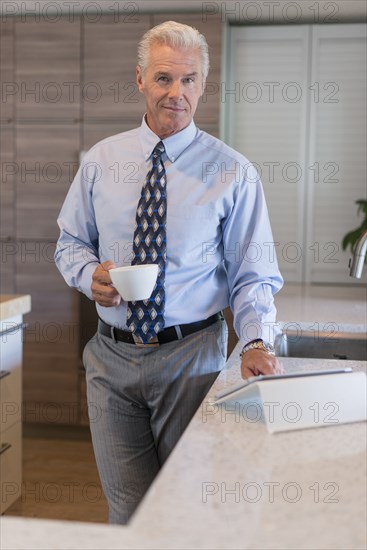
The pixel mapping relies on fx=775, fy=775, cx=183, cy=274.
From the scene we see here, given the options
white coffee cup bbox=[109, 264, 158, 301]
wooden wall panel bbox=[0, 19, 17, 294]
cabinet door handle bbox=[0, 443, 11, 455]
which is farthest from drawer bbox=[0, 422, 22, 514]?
white coffee cup bbox=[109, 264, 158, 301]

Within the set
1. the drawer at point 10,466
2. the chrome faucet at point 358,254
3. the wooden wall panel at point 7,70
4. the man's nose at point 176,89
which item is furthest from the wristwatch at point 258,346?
the wooden wall panel at point 7,70

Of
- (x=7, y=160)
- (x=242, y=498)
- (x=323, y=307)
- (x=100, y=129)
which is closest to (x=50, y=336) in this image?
(x=7, y=160)

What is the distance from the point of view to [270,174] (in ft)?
14.0

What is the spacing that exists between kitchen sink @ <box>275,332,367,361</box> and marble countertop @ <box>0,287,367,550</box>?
4.17 ft

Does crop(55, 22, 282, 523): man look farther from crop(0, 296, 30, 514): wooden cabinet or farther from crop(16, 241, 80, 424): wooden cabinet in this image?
crop(16, 241, 80, 424): wooden cabinet

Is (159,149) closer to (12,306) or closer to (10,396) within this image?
(12,306)

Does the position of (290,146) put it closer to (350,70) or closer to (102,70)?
(350,70)

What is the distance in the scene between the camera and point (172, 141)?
1.80 metres

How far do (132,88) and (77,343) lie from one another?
1388 mm

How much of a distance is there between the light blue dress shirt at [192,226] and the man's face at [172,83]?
0.08 m

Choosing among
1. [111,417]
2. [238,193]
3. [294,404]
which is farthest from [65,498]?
[294,404]

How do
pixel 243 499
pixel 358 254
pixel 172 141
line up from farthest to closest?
1. pixel 358 254
2. pixel 172 141
3. pixel 243 499

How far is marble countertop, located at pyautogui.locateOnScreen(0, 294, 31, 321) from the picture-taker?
2888 millimetres

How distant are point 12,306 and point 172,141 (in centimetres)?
139
